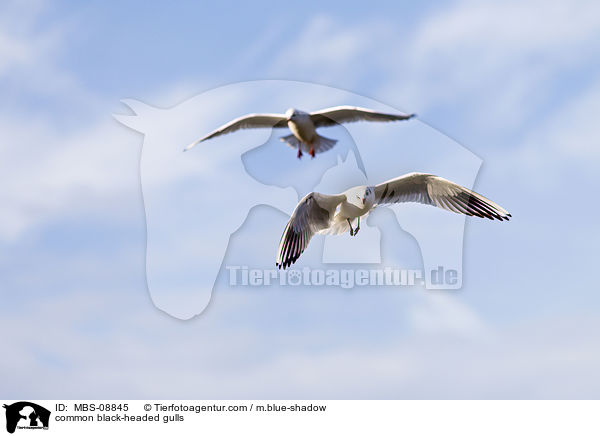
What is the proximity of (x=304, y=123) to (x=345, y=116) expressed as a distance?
42cm

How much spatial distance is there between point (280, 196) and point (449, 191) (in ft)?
5.19

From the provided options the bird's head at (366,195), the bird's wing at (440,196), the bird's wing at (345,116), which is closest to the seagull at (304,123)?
the bird's wing at (345,116)

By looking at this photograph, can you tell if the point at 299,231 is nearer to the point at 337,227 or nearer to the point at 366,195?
Answer: the point at 337,227

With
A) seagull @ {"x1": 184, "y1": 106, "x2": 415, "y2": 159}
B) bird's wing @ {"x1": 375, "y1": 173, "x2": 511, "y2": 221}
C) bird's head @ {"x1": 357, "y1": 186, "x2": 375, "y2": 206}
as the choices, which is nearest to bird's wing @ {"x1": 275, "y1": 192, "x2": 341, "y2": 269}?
bird's head @ {"x1": 357, "y1": 186, "x2": 375, "y2": 206}

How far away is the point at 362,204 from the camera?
612 centimetres

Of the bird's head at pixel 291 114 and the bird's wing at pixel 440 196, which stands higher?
the bird's head at pixel 291 114

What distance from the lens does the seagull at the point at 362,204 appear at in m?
6.23

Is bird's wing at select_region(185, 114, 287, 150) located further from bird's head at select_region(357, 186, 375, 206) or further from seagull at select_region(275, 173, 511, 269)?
bird's head at select_region(357, 186, 375, 206)

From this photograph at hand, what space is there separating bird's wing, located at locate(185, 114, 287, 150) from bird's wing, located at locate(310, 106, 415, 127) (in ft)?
1.22
